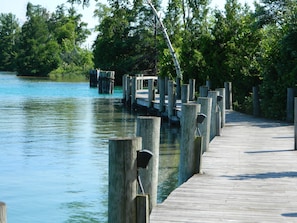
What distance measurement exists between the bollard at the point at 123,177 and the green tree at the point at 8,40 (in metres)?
119

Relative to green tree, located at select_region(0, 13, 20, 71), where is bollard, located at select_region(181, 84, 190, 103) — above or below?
below

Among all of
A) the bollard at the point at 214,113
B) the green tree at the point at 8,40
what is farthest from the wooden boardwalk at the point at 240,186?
the green tree at the point at 8,40

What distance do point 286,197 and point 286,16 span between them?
16594 mm

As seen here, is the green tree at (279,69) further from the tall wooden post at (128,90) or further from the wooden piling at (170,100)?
the tall wooden post at (128,90)

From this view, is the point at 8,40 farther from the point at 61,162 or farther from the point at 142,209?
the point at 142,209

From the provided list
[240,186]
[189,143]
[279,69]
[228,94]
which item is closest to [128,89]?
[228,94]

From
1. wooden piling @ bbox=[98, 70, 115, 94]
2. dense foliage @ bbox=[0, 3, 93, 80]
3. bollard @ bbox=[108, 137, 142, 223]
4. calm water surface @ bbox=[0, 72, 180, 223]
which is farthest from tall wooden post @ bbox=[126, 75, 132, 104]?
dense foliage @ bbox=[0, 3, 93, 80]

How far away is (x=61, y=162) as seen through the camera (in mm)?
17500

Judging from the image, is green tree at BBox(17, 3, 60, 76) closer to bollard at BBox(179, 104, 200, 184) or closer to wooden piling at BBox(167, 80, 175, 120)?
wooden piling at BBox(167, 80, 175, 120)

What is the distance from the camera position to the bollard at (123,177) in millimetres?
6969

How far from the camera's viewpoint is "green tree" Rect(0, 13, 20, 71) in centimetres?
13382

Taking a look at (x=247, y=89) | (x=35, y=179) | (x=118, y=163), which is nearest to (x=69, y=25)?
(x=247, y=89)

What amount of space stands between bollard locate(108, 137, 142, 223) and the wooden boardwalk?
0.74 meters

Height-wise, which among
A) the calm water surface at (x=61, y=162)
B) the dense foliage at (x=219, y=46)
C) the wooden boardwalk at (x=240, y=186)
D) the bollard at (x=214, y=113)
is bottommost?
the calm water surface at (x=61, y=162)
